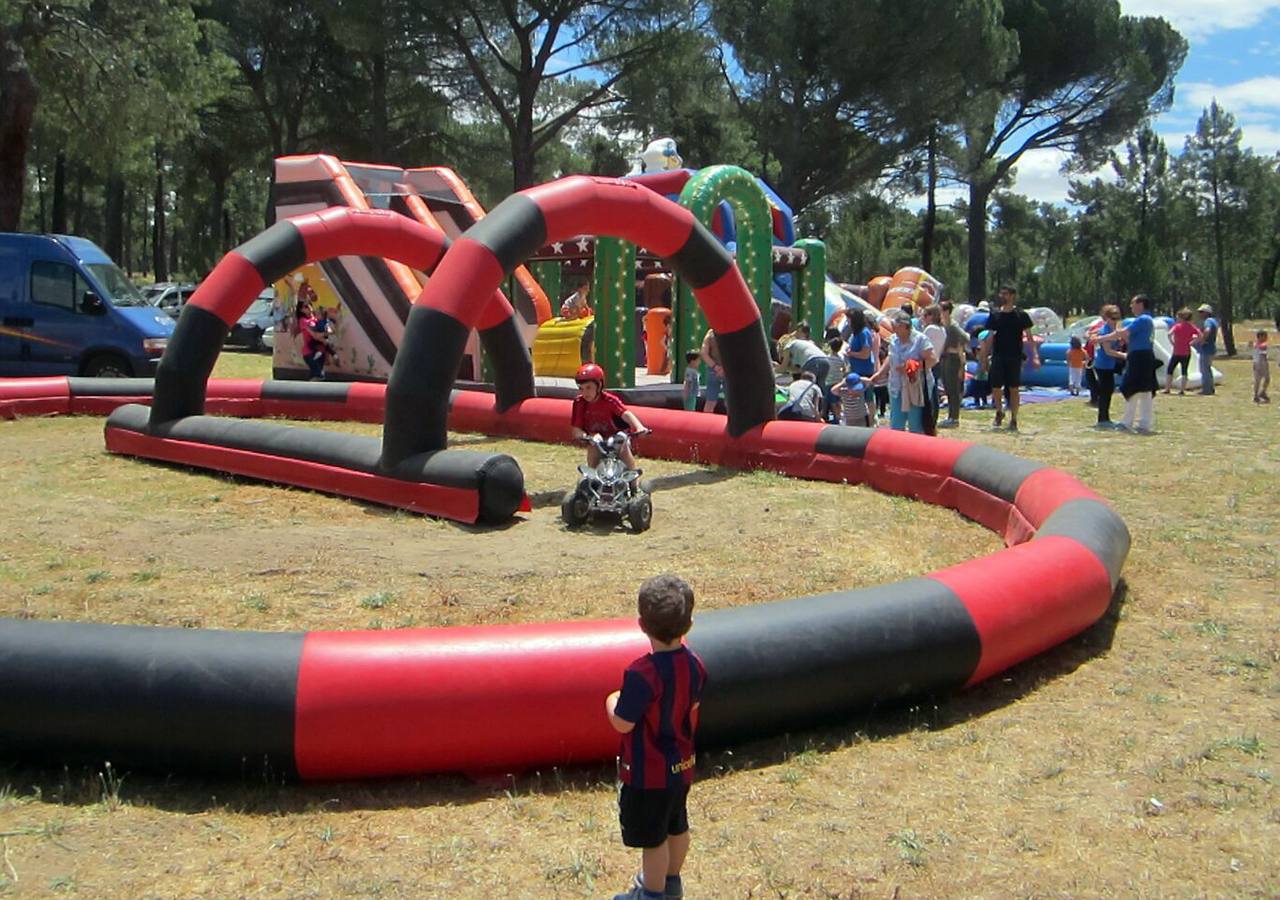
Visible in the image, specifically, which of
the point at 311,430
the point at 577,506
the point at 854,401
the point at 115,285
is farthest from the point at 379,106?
the point at 577,506

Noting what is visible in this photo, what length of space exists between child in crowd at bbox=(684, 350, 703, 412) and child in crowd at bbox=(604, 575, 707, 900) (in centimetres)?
1050

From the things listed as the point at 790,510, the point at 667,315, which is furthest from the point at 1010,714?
the point at 667,315

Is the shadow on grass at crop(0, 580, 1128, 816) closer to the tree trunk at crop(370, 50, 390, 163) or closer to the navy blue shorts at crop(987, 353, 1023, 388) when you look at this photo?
the navy blue shorts at crop(987, 353, 1023, 388)

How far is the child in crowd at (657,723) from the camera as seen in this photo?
118 inches

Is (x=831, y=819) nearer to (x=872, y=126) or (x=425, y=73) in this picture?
(x=425, y=73)

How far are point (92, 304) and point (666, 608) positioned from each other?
15.9m

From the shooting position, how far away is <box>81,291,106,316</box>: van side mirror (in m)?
16.6

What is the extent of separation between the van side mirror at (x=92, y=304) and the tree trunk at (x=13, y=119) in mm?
6610

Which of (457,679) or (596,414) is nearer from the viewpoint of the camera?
(457,679)

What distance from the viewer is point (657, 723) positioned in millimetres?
3027

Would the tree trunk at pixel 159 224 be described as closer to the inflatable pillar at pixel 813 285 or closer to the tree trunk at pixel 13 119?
the tree trunk at pixel 13 119

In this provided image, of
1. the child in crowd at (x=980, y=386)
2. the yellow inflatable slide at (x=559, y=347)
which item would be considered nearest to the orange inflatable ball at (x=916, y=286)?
the child in crowd at (x=980, y=386)

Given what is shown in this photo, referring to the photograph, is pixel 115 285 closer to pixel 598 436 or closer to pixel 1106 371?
pixel 598 436

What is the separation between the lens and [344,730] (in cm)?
386
